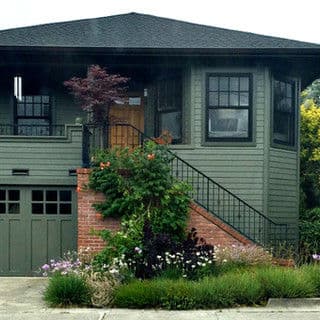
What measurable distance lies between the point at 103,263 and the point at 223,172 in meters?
4.10

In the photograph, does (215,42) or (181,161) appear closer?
(181,161)

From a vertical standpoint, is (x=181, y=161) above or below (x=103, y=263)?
above

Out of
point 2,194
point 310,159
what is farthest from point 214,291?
point 310,159

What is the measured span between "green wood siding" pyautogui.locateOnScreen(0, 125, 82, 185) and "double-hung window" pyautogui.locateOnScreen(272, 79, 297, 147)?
4.86 m

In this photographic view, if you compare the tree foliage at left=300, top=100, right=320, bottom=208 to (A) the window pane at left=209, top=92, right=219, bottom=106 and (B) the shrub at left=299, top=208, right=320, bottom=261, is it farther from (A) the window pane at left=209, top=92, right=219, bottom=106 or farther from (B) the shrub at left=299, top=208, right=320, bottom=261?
(A) the window pane at left=209, top=92, right=219, bottom=106

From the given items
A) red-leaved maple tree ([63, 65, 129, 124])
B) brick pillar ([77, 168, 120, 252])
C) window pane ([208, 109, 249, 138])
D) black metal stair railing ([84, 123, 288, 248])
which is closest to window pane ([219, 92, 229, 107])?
window pane ([208, 109, 249, 138])

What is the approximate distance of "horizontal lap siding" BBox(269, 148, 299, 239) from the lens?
13.1 meters

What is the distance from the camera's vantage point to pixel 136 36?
14062mm

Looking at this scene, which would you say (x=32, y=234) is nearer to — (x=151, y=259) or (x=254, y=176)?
(x=151, y=259)

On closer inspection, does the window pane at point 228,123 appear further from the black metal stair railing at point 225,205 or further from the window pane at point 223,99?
the black metal stair railing at point 225,205

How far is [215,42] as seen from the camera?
13.3 m

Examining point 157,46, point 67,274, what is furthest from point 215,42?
point 67,274

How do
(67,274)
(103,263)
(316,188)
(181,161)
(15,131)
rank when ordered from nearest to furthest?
1. (67,274)
2. (103,263)
3. (181,161)
4. (15,131)
5. (316,188)

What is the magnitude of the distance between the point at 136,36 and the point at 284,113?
4342 millimetres
